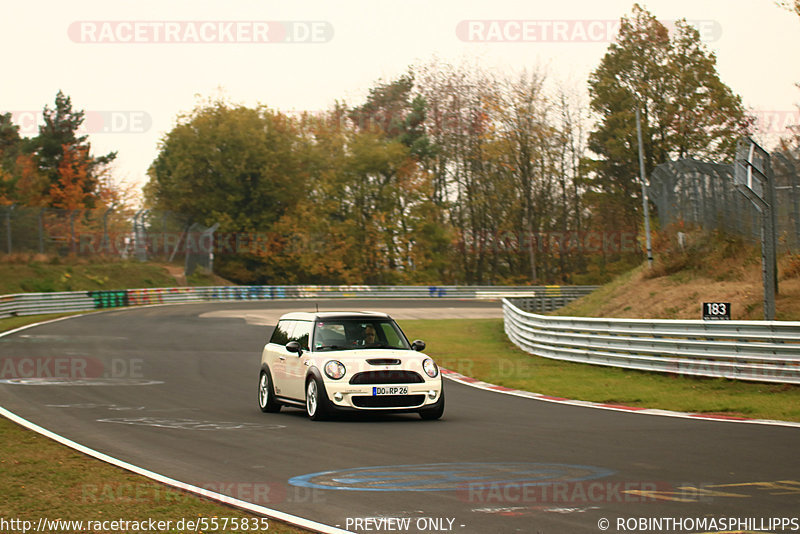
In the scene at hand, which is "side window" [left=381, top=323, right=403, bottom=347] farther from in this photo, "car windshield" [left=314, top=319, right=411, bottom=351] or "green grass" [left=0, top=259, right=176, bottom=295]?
"green grass" [left=0, top=259, right=176, bottom=295]

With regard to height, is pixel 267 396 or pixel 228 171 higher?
pixel 228 171

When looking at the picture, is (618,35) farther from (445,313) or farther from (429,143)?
(445,313)

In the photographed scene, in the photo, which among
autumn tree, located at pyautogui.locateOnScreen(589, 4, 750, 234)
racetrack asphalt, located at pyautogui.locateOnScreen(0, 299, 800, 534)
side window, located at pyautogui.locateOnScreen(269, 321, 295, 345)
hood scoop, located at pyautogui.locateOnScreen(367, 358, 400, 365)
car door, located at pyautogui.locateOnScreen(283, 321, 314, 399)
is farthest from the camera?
autumn tree, located at pyautogui.locateOnScreen(589, 4, 750, 234)

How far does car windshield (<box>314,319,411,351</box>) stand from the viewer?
13203 mm

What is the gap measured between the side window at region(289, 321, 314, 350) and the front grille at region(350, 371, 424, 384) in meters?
Result: 1.29

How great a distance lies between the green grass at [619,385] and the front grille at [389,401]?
378 centimetres

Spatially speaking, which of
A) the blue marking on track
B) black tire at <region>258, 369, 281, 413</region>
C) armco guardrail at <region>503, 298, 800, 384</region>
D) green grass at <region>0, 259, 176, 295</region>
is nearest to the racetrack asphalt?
the blue marking on track

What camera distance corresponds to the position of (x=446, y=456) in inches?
362

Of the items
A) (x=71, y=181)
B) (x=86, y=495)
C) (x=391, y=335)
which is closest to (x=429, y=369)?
(x=391, y=335)

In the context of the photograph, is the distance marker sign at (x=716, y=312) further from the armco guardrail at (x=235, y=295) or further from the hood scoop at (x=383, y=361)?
the armco guardrail at (x=235, y=295)

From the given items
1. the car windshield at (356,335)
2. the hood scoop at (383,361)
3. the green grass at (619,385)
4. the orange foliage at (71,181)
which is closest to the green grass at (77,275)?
the orange foliage at (71,181)

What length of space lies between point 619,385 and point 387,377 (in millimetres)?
6036

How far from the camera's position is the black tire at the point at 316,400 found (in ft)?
40.6

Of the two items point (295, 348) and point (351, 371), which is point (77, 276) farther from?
point (351, 371)
